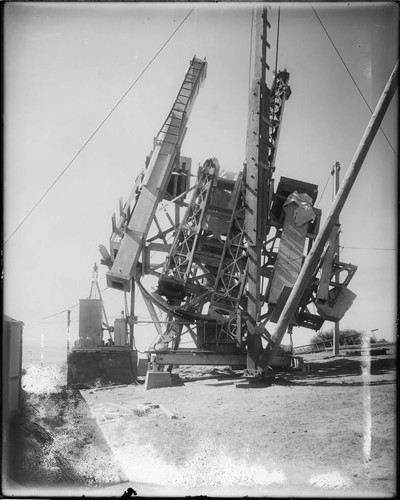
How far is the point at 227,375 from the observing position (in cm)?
1431

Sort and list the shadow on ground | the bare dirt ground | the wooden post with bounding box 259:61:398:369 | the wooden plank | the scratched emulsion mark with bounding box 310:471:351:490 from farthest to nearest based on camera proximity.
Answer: the wooden plank → the shadow on ground → the wooden post with bounding box 259:61:398:369 → the bare dirt ground → the scratched emulsion mark with bounding box 310:471:351:490

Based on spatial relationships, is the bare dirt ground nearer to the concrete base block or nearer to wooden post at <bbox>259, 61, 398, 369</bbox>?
wooden post at <bbox>259, 61, 398, 369</bbox>

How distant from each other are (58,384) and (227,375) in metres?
5.38

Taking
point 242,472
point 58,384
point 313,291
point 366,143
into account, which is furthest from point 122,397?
point 366,143

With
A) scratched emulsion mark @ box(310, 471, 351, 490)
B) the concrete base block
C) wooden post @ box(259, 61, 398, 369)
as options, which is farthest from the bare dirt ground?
the concrete base block

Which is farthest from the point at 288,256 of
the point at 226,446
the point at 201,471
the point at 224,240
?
the point at 201,471

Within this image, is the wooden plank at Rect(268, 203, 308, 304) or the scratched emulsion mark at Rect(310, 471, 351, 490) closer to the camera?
the scratched emulsion mark at Rect(310, 471, 351, 490)

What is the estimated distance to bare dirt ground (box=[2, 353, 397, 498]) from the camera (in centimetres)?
603

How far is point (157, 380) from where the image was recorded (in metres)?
12.4

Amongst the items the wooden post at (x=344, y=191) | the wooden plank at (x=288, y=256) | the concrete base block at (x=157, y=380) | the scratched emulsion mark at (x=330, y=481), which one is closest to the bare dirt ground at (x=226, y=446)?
the scratched emulsion mark at (x=330, y=481)

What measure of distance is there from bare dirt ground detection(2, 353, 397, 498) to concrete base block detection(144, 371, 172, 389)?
245 centimetres

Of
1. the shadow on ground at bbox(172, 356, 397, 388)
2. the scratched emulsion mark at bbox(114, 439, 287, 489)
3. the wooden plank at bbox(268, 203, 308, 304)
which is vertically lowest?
the scratched emulsion mark at bbox(114, 439, 287, 489)

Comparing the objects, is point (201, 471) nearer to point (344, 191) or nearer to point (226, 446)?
point (226, 446)

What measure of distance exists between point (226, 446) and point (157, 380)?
5.77m
